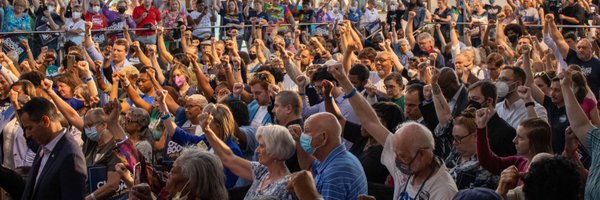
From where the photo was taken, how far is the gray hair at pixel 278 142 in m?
6.80

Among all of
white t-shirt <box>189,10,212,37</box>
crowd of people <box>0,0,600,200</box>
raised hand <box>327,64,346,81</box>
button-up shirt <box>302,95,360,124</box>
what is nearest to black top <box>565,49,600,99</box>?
crowd of people <box>0,0,600,200</box>

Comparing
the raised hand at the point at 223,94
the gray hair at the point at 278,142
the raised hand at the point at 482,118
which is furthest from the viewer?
the raised hand at the point at 223,94

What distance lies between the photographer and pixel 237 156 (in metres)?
7.77

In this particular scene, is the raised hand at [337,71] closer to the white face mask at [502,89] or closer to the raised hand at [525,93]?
the raised hand at [525,93]

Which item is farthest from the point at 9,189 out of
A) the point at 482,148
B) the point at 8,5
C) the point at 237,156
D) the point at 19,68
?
the point at 8,5

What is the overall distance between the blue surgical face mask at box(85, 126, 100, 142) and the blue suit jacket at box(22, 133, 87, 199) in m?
1.79

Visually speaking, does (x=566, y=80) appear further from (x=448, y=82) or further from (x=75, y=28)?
(x=75, y=28)

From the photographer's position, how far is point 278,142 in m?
6.82

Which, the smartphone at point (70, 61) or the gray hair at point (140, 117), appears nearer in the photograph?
the gray hair at point (140, 117)

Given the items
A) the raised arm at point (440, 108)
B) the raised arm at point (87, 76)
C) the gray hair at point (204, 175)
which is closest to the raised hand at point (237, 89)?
the raised arm at point (87, 76)

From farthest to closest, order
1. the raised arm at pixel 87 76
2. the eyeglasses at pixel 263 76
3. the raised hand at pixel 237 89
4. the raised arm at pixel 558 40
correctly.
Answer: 1. the raised arm at pixel 558 40
2. the raised arm at pixel 87 76
3. the raised hand at pixel 237 89
4. the eyeglasses at pixel 263 76

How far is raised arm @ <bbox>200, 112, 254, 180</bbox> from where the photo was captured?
7.50 metres

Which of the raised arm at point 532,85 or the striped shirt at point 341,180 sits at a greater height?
the striped shirt at point 341,180

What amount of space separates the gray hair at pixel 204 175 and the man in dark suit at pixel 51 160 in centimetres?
88
